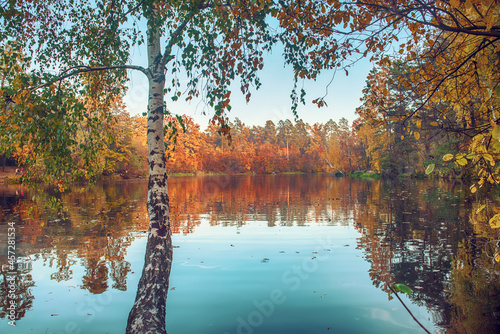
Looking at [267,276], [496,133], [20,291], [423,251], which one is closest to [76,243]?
[20,291]

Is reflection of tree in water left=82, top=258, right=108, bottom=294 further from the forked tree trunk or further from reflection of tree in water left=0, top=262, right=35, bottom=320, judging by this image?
the forked tree trunk

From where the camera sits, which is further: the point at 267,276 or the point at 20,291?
the point at 267,276

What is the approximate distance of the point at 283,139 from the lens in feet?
344

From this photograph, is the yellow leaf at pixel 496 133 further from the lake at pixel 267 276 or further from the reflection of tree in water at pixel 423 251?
the reflection of tree in water at pixel 423 251

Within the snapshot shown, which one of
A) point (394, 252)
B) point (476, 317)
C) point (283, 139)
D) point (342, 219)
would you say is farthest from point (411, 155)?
point (283, 139)

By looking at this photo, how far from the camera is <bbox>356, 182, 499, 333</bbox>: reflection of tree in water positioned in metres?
5.32

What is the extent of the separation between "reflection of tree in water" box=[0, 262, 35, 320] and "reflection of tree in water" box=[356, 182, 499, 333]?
5935 millimetres

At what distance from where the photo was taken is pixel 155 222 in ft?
17.9

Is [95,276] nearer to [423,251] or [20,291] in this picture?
[20,291]

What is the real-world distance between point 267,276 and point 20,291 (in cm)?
437

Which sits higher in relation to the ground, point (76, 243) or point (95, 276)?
point (76, 243)

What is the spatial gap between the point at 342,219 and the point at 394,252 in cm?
527

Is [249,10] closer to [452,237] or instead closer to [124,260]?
[124,260]

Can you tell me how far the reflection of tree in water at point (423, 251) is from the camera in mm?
5324
